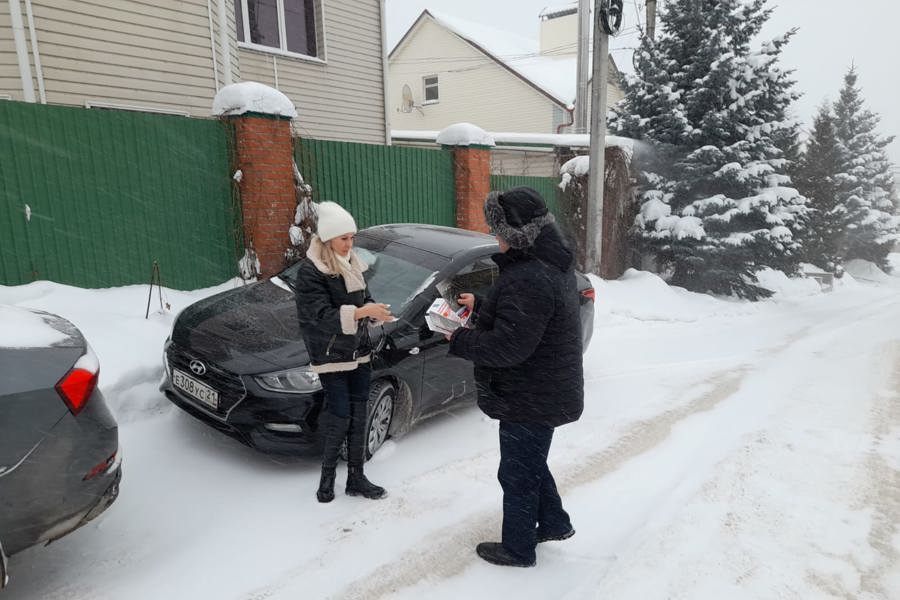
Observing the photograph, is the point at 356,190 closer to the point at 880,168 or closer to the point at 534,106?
the point at 534,106

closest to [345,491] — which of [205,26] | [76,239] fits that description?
[76,239]

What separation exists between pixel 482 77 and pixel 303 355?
22136 mm

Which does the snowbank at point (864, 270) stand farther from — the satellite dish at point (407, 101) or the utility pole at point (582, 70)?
the satellite dish at point (407, 101)

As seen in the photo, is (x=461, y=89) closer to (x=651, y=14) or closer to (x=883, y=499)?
(x=651, y=14)

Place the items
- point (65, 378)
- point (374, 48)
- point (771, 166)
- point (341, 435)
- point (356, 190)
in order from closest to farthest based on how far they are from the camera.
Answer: point (65, 378)
point (341, 435)
point (356, 190)
point (771, 166)
point (374, 48)

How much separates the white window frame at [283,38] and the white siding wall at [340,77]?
3.2 inches

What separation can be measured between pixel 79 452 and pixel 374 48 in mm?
11832

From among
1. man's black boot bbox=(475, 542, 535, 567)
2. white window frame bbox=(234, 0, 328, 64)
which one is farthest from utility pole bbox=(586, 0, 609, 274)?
man's black boot bbox=(475, 542, 535, 567)

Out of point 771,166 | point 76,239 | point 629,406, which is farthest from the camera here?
point 771,166

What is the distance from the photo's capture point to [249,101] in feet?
20.8

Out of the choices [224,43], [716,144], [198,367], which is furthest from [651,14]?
[198,367]

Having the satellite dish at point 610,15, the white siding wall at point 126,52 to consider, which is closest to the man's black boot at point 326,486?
the white siding wall at point 126,52

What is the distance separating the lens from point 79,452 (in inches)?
92.0

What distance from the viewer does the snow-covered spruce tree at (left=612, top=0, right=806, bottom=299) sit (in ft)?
36.2
